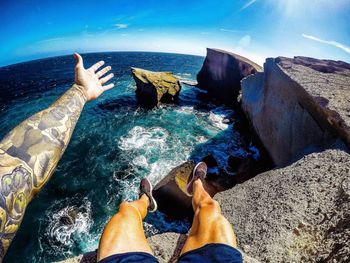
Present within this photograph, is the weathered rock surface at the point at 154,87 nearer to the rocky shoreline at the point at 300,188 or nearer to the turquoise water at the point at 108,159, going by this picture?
the turquoise water at the point at 108,159

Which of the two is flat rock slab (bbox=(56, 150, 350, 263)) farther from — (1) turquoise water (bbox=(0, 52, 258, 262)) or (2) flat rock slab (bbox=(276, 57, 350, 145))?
(1) turquoise water (bbox=(0, 52, 258, 262))

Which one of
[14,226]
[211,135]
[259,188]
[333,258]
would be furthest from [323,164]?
[211,135]

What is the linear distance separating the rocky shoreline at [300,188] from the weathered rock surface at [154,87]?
44.6 feet

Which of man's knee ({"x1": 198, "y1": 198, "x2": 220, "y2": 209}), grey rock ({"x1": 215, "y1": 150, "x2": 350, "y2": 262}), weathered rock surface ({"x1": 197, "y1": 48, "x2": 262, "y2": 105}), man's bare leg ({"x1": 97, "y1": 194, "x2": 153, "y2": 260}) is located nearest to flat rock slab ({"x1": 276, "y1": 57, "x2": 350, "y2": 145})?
grey rock ({"x1": 215, "y1": 150, "x2": 350, "y2": 262})

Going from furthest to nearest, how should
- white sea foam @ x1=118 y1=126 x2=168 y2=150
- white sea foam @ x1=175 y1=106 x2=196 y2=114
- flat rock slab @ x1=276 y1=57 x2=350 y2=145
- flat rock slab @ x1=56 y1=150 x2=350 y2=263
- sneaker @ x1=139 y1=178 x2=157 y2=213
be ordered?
white sea foam @ x1=175 y1=106 x2=196 y2=114
white sea foam @ x1=118 y1=126 x2=168 y2=150
flat rock slab @ x1=276 y1=57 x2=350 y2=145
sneaker @ x1=139 y1=178 x2=157 y2=213
flat rock slab @ x1=56 y1=150 x2=350 y2=263

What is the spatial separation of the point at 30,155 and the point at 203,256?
6.69 ft

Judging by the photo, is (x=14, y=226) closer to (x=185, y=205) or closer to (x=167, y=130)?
(x=185, y=205)

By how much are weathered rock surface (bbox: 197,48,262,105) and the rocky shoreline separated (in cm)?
1296

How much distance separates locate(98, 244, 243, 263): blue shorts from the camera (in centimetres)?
191

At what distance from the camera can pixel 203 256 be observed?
1963 millimetres

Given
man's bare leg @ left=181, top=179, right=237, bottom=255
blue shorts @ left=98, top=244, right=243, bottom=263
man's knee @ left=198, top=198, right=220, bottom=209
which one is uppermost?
blue shorts @ left=98, top=244, right=243, bottom=263

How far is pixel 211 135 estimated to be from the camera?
611 inches

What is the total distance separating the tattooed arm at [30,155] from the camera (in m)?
1.84

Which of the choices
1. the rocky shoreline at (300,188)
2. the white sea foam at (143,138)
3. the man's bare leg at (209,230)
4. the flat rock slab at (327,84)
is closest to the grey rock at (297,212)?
the rocky shoreline at (300,188)
